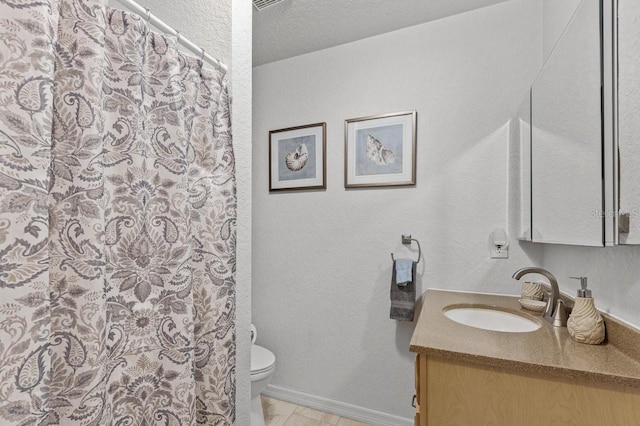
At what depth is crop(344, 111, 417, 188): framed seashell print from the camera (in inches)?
78.1

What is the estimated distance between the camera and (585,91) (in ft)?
3.59

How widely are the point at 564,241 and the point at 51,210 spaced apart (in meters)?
1.64

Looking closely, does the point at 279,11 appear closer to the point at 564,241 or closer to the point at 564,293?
the point at 564,241

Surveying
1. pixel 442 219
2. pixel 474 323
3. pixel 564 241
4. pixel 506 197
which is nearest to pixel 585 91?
pixel 564 241

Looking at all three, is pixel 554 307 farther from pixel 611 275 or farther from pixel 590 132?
pixel 590 132

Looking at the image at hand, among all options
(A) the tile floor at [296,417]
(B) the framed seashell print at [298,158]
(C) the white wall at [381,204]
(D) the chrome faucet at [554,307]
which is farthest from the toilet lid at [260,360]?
(D) the chrome faucet at [554,307]

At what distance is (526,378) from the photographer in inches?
35.3

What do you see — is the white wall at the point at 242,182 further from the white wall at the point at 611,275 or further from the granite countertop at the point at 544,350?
the white wall at the point at 611,275

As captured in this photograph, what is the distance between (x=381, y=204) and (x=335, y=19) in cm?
122

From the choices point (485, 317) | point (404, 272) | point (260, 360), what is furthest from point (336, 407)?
point (485, 317)

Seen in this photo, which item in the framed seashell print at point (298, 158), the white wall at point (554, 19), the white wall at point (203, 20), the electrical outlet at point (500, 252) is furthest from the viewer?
the framed seashell print at point (298, 158)

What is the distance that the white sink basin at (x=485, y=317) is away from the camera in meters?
1.42

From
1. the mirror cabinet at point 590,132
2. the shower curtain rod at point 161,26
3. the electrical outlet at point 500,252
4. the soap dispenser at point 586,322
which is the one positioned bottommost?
the soap dispenser at point 586,322

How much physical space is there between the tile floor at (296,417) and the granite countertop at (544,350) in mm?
1275
